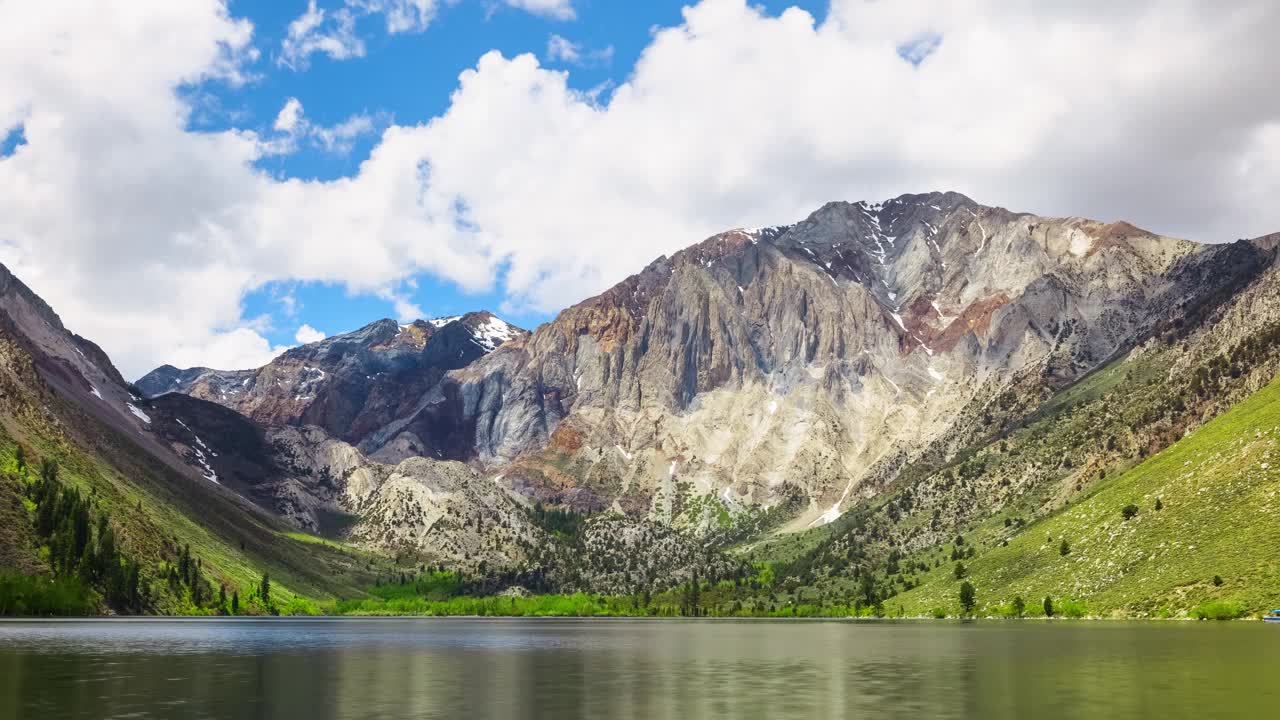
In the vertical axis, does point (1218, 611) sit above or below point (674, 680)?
below

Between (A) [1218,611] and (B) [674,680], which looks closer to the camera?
(B) [674,680]

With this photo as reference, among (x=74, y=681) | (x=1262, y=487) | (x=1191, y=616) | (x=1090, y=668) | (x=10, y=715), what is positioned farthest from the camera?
(x=1262, y=487)

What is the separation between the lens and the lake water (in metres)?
54.4

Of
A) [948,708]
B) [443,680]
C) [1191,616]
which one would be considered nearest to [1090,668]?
[948,708]

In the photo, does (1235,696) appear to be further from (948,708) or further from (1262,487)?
(1262,487)

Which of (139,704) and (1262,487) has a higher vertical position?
(1262,487)

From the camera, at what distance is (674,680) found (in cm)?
7919

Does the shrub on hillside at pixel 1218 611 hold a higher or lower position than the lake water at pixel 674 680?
lower

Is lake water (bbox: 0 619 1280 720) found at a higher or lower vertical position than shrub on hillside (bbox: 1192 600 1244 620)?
higher

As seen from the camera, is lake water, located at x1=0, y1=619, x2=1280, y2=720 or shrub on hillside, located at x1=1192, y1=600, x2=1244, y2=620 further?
shrub on hillside, located at x1=1192, y1=600, x2=1244, y2=620

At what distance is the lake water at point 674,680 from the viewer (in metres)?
54.4

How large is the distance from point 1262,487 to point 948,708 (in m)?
159

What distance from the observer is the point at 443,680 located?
262ft

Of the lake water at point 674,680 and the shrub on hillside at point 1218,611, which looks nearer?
the lake water at point 674,680
